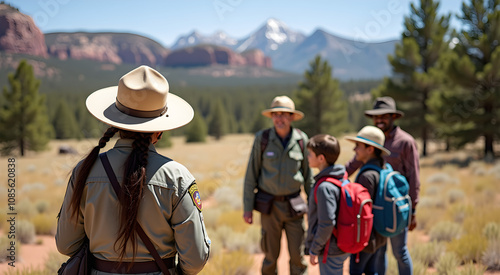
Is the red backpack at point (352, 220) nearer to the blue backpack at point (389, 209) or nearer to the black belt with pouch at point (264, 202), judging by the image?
the blue backpack at point (389, 209)

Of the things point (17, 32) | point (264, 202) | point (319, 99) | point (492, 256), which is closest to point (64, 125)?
point (319, 99)

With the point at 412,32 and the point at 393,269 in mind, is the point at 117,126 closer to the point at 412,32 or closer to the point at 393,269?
the point at 393,269

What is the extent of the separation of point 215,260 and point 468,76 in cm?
1599

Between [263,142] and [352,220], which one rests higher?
[263,142]

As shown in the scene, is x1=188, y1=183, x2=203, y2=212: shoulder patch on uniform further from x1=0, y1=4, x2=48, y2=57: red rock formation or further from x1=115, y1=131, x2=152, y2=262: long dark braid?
x1=0, y1=4, x2=48, y2=57: red rock formation

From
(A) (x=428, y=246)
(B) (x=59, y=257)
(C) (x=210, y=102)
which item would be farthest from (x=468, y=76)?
(C) (x=210, y=102)

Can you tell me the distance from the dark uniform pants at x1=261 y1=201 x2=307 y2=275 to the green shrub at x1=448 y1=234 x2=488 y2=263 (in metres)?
2.52

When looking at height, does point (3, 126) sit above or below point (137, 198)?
below

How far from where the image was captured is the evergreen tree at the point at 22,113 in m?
24.8

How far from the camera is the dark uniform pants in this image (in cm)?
388

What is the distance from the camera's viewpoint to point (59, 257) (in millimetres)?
4590

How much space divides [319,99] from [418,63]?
32.8ft

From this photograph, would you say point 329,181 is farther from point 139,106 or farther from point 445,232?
point 445,232

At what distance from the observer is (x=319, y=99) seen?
29562mm
